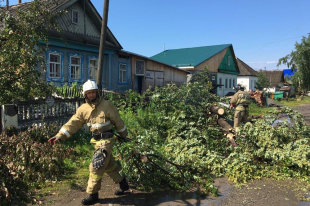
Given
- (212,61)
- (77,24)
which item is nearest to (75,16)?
(77,24)

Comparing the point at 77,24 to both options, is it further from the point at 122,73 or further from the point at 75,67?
the point at 122,73

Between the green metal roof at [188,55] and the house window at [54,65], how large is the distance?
13327 millimetres

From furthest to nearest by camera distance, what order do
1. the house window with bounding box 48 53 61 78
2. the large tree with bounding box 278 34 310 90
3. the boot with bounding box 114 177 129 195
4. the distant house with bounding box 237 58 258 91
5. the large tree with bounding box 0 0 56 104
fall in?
the distant house with bounding box 237 58 258 91 → the large tree with bounding box 278 34 310 90 → the house window with bounding box 48 53 61 78 → the large tree with bounding box 0 0 56 104 → the boot with bounding box 114 177 129 195

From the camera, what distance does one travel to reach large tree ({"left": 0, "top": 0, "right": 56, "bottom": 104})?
19.7ft

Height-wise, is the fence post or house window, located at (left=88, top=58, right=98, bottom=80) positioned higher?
house window, located at (left=88, top=58, right=98, bottom=80)

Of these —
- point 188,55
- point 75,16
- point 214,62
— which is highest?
point 75,16

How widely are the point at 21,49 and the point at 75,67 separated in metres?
9.15

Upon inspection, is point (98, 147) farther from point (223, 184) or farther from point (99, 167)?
point (223, 184)

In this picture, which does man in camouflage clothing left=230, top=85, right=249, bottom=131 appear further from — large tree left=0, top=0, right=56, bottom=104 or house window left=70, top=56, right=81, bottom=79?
house window left=70, top=56, right=81, bottom=79

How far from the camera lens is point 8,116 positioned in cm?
587

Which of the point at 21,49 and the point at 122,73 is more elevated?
the point at 122,73

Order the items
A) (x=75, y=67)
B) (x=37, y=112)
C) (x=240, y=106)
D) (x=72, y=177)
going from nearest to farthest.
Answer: (x=72, y=177), (x=37, y=112), (x=240, y=106), (x=75, y=67)

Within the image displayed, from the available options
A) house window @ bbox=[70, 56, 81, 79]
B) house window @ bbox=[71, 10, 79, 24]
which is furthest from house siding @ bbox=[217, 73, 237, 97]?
house window @ bbox=[71, 10, 79, 24]

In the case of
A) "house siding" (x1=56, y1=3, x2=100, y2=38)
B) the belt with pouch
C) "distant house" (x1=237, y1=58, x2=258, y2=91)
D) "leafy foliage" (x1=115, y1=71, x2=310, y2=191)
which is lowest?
"leafy foliage" (x1=115, y1=71, x2=310, y2=191)
